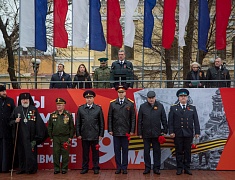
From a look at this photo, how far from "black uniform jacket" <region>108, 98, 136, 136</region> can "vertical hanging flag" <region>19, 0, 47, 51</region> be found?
451 centimetres

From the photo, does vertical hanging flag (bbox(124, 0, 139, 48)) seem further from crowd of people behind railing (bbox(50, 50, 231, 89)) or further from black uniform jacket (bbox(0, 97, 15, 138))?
black uniform jacket (bbox(0, 97, 15, 138))

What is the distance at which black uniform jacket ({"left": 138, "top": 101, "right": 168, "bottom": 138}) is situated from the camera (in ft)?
36.9

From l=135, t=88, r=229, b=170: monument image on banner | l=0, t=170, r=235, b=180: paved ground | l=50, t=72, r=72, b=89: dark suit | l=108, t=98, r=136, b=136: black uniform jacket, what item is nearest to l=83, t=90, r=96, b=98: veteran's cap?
l=108, t=98, r=136, b=136: black uniform jacket

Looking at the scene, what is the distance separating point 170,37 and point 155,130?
4.56 m

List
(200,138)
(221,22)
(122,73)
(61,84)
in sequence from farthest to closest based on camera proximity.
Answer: (221,22), (61,84), (122,73), (200,138)

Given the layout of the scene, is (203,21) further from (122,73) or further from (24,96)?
(24,96)

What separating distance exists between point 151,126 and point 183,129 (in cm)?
77

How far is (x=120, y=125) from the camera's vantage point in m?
11.4

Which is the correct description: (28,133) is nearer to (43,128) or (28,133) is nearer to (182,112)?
(43,128)

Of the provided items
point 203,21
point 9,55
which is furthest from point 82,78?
point 9,55

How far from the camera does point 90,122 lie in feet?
37.4

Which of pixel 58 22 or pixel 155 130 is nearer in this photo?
pixel 155 130

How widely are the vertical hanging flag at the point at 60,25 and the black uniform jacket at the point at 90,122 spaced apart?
398 centimetres

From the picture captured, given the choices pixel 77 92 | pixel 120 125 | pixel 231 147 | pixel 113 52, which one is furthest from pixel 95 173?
pixel 113 52
